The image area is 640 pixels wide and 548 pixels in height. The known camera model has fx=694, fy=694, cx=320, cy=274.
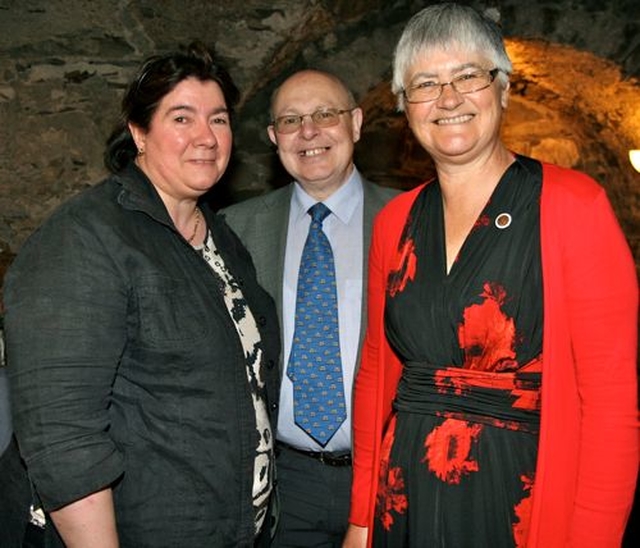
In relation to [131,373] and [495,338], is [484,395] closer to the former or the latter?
[495,338]

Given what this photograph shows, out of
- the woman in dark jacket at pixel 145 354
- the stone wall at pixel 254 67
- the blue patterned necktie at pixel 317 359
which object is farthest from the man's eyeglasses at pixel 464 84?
the stone wall at pixel 254 67

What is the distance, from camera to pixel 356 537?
5.60 feet

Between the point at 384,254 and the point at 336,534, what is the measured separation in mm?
933

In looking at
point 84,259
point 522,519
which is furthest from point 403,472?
point 84,259

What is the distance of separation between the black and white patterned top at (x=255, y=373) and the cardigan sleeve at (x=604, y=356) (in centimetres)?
73

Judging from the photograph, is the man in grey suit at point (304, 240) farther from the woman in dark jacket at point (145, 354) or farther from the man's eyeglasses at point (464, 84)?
the man's eyeglasses at point (464, 84)

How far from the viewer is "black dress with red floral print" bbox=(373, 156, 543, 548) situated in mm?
1368

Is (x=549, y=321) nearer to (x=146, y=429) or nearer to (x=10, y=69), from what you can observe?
(x=146, y=429)

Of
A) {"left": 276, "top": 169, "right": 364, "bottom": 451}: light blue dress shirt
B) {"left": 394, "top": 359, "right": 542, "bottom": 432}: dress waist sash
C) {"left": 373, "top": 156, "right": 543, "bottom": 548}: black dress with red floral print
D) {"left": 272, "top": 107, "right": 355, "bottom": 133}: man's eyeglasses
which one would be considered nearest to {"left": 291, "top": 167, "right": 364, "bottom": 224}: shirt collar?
{"left": 276, "top": 169, "right": 364, "bottom": 451}: light blue dress shirt

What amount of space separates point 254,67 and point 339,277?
202cm

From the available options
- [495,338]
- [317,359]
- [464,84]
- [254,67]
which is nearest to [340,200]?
[317,359]

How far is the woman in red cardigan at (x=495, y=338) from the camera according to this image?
1312 mm

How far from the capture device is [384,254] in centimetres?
169

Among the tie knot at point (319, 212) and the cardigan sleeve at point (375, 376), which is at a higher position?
the tie knot at point (319, 212)
